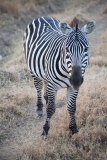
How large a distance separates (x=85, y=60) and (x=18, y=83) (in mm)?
3666

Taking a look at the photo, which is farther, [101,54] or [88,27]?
[101,54]

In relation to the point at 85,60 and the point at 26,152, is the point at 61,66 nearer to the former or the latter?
the point at 85,60

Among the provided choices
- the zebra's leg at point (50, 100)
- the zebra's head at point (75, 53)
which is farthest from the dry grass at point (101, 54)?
the zebra's head at point (75, 53)

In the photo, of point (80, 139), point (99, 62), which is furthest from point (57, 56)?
point (99, 62)

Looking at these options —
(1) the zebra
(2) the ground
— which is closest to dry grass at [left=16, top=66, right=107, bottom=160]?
(2) the ground

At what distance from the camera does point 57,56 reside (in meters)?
4.69

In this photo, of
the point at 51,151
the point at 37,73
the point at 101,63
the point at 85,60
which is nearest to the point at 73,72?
the point at 85,60

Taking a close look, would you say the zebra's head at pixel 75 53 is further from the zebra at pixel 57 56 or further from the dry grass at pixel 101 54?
the dry grass at pixel 101 54

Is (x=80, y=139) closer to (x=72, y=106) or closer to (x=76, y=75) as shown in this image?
(x=72, y=106)

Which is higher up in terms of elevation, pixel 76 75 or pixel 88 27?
pixel 88 27

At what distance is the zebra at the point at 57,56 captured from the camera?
→ 4.12 metres

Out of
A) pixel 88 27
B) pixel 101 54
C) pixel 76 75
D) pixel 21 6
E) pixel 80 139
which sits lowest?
pixel 80 139

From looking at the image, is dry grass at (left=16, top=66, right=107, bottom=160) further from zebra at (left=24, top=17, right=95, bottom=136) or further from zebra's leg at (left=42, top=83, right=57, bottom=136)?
zebra at (left=24, top=17, right=95, bottom=136)

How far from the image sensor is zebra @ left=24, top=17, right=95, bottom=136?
4117 millimetres
